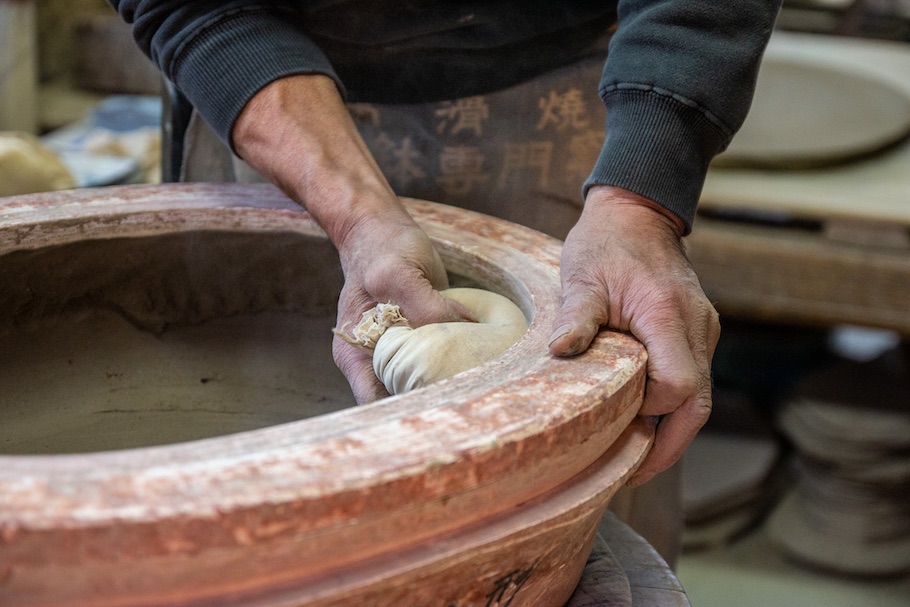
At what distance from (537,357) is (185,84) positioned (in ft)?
2.14

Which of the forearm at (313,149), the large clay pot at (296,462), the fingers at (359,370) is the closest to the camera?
the large clay pot at (296,462)

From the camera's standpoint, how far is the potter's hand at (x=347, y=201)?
3.45 ft

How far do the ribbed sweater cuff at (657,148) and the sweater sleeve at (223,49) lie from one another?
387mm

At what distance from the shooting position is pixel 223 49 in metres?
1.22

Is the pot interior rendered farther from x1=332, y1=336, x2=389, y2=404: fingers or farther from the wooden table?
the wooden table

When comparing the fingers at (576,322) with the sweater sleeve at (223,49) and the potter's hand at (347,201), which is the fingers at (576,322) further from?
the sweater sleeve at (223,49)

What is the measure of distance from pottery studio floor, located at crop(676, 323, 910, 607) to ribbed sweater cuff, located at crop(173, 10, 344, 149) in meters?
2.07

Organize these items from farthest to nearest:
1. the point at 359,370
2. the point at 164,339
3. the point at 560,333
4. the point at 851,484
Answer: the point at 851,484 < the point at 164,339 < the point at 359,370 < the point at 560,333

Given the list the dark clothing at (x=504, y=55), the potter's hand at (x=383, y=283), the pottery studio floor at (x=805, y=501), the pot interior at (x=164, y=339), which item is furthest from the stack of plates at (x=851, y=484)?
the potter's hand at (x=383, y=283)

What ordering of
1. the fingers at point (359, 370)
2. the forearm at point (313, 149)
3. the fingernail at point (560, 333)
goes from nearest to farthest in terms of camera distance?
the fingernail at point (560, 333) → the fingers at point (359, 370) → the forearm at point (313, 149)

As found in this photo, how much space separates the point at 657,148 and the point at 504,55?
0.49 metres

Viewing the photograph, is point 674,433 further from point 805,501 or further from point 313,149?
point 805,501

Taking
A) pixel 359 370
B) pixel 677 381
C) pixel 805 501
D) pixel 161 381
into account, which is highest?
pixel 677 381

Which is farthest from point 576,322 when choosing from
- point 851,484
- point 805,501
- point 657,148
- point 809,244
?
point 805,501
